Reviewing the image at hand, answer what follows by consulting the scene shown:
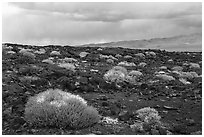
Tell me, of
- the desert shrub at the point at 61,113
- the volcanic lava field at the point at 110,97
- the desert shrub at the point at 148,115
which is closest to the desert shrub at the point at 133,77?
the volcanic lava field at the point at 110,97

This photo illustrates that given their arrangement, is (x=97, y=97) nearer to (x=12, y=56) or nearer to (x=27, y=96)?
(x=27, y=96)

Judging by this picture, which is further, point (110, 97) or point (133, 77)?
point (133, 77)

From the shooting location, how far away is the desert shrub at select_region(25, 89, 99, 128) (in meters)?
10.3

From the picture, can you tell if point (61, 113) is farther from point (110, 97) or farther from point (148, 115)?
point (110, 97)

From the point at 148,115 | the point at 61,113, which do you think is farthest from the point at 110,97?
the point at 61,113

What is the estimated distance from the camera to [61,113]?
10.3 m

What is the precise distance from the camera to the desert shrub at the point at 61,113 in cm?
1030

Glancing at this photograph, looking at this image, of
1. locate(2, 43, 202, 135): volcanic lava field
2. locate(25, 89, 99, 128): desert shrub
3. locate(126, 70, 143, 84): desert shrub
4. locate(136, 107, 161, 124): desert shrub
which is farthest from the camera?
locate(126, 70, 143, 84): desert shrub

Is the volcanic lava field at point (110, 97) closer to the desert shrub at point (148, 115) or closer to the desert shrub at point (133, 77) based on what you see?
the desert shrub at point (133, 77)

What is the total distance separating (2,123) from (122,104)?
5.08 m

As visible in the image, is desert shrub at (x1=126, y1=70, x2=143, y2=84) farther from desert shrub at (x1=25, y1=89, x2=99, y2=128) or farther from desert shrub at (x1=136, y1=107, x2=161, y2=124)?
desert shrub at (x1=25, y1=89, x2=99, y2=128)

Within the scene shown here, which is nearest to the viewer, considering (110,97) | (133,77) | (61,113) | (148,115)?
(61,113)

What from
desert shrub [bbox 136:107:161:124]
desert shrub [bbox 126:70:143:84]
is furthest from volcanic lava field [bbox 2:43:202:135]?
desert shrub [bbox 136:107:161:124]

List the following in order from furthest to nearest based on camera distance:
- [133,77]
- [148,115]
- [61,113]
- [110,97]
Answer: [133,77]
[110,97]
[148,115]
[61,113]
